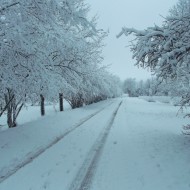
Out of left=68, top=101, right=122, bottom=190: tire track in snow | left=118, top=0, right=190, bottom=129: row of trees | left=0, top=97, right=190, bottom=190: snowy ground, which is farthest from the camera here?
left=118, top=0, right=190, bottom=129: row of trees

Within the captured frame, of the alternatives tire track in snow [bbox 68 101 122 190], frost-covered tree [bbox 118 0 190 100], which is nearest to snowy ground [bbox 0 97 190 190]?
tire track in snow [bbox 68 101 122 190]

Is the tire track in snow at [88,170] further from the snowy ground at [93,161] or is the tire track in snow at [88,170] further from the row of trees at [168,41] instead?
the row of trees at [168,41]

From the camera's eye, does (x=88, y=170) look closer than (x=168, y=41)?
Yes

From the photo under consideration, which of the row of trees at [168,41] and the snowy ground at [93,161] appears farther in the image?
the row of trees at [168,41]

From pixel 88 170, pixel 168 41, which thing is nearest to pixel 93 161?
pixel 88 170

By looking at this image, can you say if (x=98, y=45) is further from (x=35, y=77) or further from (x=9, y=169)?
(x=9, y=169)

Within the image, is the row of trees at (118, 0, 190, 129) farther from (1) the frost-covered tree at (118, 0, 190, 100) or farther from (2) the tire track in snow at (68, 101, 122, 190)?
(2) the tire track in snow at (68, 101, 122, 190)

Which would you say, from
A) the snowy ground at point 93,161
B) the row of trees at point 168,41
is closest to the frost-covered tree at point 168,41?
the row of trees at point 168,41

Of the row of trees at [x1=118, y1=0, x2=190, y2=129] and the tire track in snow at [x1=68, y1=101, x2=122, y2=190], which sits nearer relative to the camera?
the tire track in snow at [x1=68, y1=101, x2=122, y2=190]

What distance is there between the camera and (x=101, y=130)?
58.0 feet

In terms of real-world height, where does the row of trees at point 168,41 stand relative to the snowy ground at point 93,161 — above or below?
above

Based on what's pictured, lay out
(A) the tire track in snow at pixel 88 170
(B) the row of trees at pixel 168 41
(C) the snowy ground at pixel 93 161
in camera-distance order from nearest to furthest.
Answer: (A) the tire track in snow at pixel 88 170 < (C) the snowy ground at pixel 93 161 < (B) the row of trees at pixel 168 41

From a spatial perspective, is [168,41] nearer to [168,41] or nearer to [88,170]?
[168,41]

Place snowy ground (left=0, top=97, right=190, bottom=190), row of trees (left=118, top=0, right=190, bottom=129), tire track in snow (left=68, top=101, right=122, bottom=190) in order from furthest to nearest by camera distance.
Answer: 1. row of trees (left=118, top=0, right=190, bottom=129)
2. snowy ground (left=0, top=97, right=190, bottom=190)
3. tire track in snow (left=68, top=101, right=122, bottom=190)
